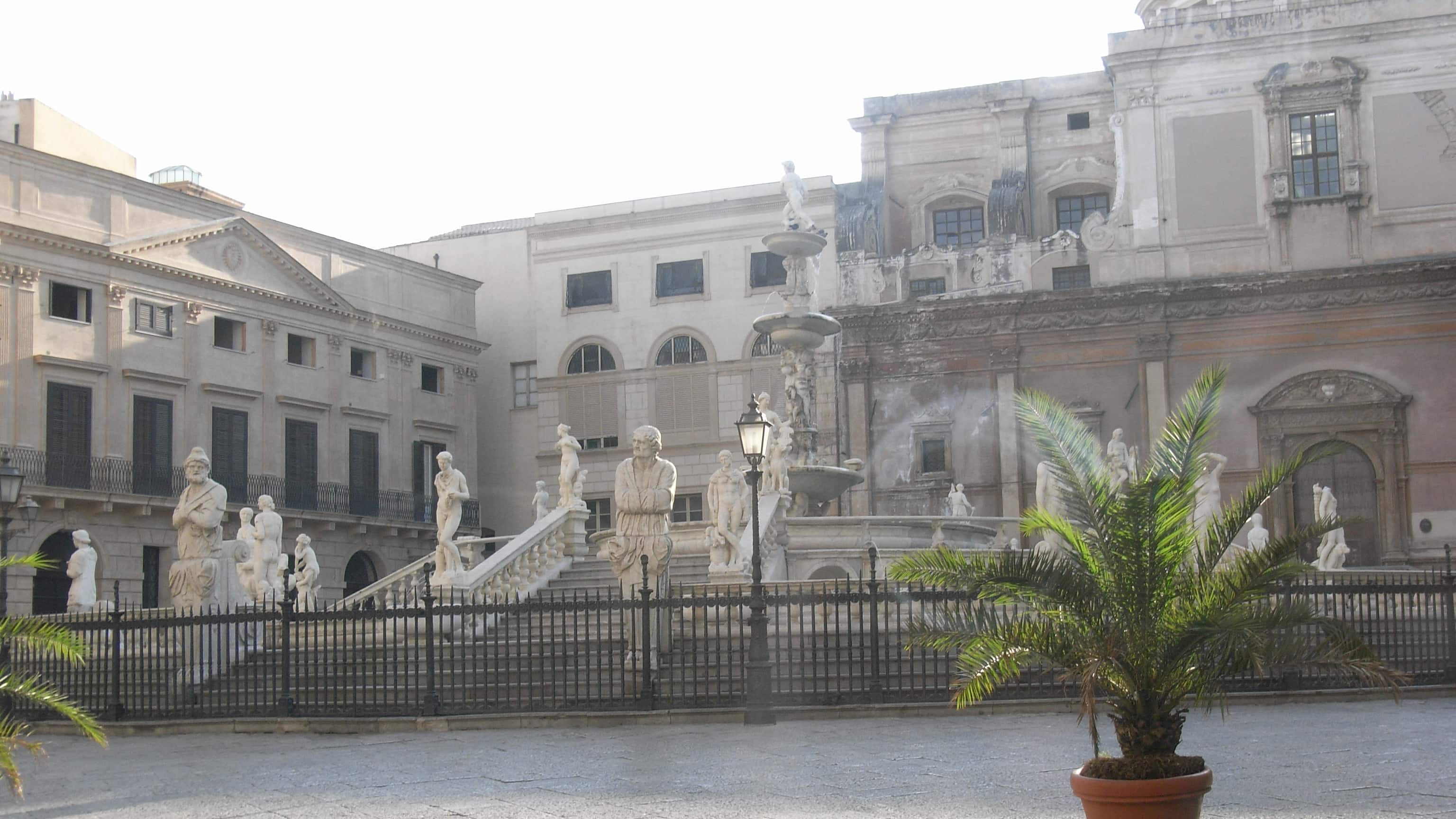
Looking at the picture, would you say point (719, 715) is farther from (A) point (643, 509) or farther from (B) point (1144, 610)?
(B) point (1144, 610)

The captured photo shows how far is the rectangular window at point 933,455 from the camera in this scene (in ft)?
128

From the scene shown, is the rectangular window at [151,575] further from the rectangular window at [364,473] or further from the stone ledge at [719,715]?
the stone ledge at [719,715]

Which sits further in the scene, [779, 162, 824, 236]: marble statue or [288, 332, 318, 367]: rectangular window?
[288, 332, 318, 367]: rectangular window

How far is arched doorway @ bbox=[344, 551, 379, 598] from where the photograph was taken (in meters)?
42.0

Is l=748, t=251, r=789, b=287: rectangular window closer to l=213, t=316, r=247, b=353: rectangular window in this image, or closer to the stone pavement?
l=213, t=316, r=247, b=353: rectangular window

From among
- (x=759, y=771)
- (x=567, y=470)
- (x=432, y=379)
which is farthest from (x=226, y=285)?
(x=759, y=771)

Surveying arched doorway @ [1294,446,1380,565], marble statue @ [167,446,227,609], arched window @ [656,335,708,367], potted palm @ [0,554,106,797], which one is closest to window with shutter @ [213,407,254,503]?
arched window @ [656,335,708,367]

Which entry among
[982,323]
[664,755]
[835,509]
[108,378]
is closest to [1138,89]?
[982,323]

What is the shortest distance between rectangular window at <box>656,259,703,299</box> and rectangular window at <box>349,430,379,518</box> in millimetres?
8718

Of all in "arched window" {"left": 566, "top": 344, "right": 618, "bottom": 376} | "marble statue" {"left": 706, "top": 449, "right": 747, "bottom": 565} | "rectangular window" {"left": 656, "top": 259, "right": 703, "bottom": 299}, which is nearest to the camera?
"marble statue" {"left": 706, "top": 449, "right": 747, "bottom": 565}

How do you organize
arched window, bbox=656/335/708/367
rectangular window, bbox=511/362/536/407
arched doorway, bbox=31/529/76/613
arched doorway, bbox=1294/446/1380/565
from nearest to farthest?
arched doorway, bbox=31/529/76/613 < arched doorway, bbox=1294/446/1380/565 < arched window, bbox=656/335/708/367 < rectangular window, bbox=511/362/536/407

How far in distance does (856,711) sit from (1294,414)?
24392 mm

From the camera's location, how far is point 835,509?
125 feet

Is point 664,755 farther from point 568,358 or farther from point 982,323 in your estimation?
point 568,358
